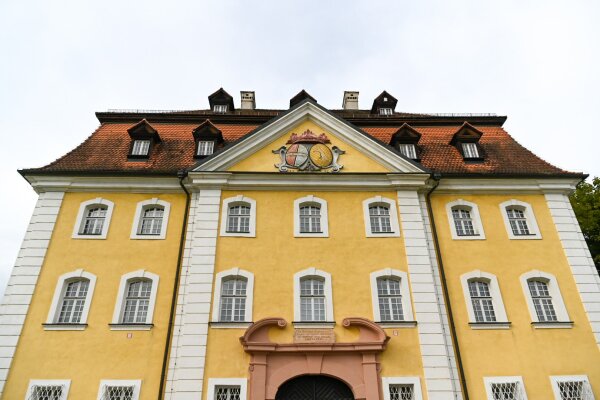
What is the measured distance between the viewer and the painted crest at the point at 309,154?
18344mm

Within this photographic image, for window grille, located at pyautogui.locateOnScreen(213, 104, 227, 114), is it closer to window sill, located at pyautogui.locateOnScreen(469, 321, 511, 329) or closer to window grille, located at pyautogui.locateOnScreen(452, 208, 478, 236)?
window grille, located at pyautogui.locateOnScreen(452, 208, 478, 236)

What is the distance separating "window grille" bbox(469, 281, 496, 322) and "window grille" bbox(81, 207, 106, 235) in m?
14.0

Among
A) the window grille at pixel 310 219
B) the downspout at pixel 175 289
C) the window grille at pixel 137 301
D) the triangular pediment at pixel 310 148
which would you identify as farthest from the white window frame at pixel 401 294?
the window grille at pixel 137 301

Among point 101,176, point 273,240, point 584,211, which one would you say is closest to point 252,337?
point 273,240

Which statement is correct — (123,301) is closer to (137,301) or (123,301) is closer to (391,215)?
(137,301)

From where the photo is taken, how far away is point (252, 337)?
1472 cm

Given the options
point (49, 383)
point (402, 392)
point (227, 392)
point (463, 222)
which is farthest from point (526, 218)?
point (49, 383)

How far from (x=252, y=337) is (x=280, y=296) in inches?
67.4

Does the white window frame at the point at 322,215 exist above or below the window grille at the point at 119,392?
above

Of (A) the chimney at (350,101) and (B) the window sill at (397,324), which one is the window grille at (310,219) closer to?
(B) the window sill at (397,324)

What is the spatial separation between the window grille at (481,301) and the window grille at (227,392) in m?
8.48

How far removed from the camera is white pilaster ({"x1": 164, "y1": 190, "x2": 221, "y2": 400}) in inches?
557

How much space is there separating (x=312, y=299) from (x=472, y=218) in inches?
290

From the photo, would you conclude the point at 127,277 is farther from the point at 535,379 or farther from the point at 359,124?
the point at 535,379
